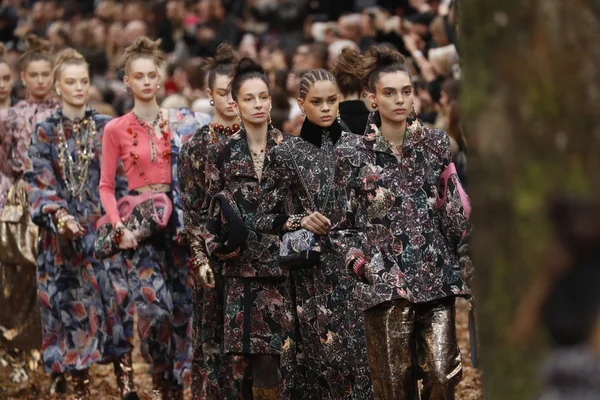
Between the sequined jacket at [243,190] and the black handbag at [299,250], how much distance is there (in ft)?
1.36

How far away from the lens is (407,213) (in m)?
6.50

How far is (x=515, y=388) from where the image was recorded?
2.48 m

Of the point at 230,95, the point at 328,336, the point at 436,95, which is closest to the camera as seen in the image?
the point at 328,336

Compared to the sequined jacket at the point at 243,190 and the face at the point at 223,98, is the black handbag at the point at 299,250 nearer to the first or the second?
the sequined jacket at the point at 243,190

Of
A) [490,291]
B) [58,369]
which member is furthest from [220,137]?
[490,291]

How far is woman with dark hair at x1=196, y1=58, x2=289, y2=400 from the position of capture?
294 inches

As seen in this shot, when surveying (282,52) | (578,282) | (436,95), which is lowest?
(578,282)

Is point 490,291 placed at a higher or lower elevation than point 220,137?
lower

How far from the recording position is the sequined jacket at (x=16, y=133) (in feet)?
33.6

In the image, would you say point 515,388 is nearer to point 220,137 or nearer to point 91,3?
point 220,137

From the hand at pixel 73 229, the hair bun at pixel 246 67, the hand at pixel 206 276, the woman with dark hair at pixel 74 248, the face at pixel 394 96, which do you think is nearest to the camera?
the face at pixel 394 96

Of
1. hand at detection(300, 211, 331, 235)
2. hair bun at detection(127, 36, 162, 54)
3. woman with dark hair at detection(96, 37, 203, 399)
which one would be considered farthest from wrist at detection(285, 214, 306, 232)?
hair bun at detection(127, 36, 162, 54)

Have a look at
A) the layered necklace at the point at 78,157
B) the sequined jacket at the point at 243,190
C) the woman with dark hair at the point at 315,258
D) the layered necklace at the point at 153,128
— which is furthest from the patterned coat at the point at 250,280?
the layered necklace at the point at 78,157

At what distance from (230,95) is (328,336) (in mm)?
1740
